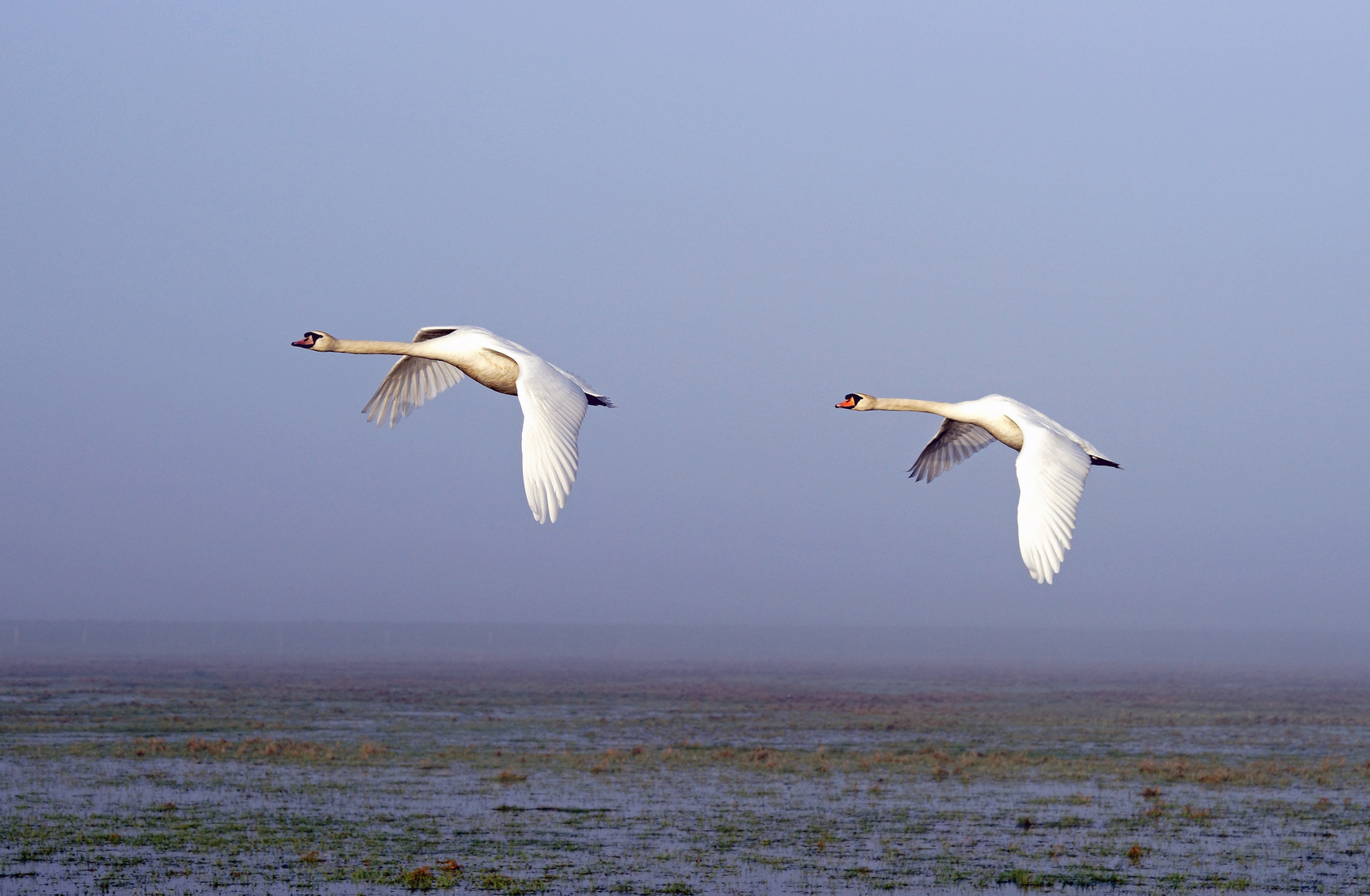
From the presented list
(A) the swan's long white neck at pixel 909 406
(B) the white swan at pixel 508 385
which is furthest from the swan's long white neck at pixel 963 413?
(B) the white swan at pixel 508 385

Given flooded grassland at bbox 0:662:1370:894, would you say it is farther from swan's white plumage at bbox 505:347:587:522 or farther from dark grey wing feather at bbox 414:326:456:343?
swan's white plumage at bbox 505:347:587:522

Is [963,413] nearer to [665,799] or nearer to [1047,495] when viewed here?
[1047,495]

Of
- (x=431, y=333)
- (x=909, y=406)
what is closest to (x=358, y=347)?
(x=431, y=333)

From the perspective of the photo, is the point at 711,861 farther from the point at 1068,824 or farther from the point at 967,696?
the point at 967,696

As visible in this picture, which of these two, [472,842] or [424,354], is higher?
[424,354]

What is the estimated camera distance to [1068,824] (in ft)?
97.5

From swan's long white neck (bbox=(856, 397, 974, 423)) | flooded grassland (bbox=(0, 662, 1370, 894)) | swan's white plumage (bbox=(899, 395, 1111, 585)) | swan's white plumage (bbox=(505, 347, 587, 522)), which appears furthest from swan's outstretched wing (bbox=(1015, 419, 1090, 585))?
flooded grassland (bbox=(0, 662, 1370, 894))

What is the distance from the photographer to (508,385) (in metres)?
10.2

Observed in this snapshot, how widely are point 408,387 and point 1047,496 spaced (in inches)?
239

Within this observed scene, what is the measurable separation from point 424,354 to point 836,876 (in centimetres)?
1656

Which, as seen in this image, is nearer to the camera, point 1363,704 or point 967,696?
point 1363,704

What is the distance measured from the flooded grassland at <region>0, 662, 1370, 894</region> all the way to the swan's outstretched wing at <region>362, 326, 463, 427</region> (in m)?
12.5

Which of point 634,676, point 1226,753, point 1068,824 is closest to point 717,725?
point 1226,753

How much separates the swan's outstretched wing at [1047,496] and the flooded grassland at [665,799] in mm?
15425
